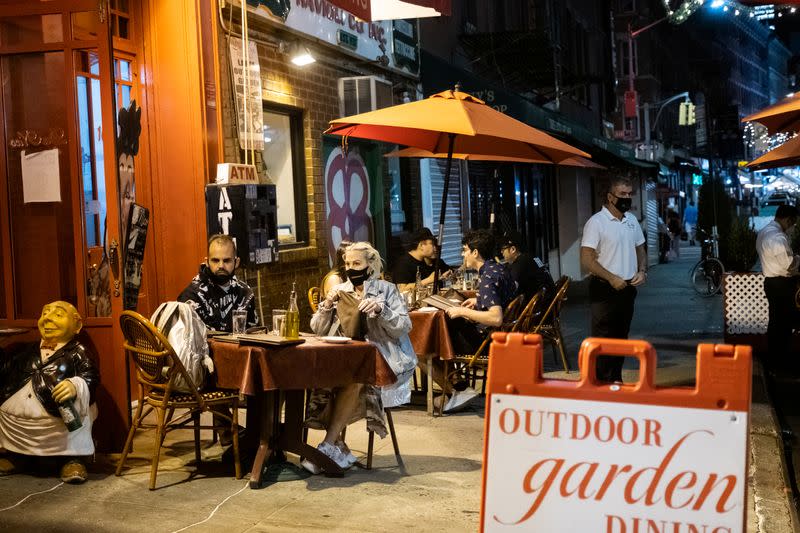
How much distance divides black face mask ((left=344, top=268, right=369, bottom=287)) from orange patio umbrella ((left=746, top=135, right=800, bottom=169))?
18.8 feet

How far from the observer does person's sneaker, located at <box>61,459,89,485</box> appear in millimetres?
6273

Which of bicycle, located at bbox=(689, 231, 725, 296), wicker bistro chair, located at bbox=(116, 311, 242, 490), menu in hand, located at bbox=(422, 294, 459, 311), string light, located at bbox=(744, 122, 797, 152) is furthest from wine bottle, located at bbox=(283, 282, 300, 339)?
bicycle, located at bbox=(689, 231, 725, 296)

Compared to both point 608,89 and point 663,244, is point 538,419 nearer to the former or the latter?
point 608,89

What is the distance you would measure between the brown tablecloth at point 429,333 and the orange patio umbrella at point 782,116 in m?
3.42

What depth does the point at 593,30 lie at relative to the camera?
97.7 ft

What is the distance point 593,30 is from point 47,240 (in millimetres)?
24932

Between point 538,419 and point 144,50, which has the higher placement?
point 144,50

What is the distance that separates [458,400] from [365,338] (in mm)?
1964

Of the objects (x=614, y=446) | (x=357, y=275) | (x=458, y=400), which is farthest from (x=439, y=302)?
(x=614, y=446)

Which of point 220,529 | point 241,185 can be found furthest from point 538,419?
point 241,185

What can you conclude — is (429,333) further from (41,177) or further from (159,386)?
(41,177)

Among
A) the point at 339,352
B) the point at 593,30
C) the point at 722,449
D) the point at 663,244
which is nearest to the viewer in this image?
the point at 722,449

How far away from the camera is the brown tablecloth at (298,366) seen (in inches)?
239

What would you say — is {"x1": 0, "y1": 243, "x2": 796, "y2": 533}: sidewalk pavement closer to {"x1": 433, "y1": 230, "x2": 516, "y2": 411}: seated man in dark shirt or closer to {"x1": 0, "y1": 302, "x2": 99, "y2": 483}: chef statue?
{"x1": 0, "y1": 302, "x2": 99, "y2": 483}: chef statue
